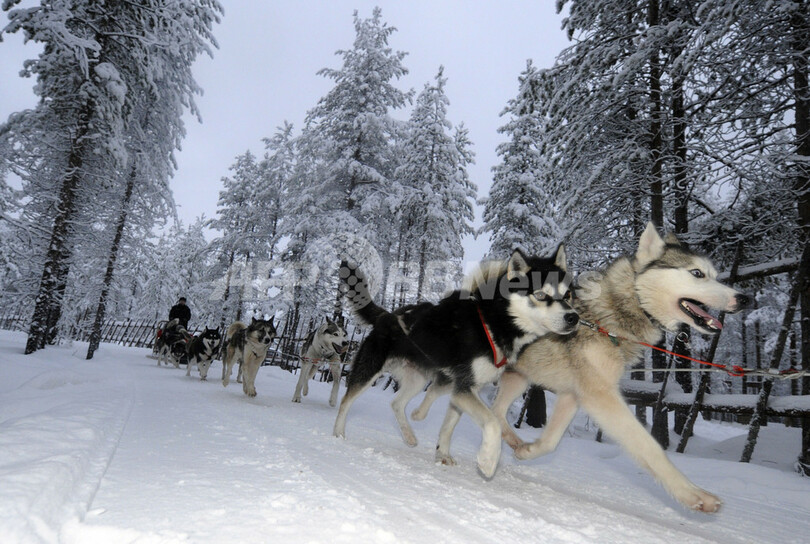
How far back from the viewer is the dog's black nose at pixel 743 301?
319 cm

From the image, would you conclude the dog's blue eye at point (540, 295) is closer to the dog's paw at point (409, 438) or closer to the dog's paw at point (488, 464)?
the dog's paw at point (488, 464)

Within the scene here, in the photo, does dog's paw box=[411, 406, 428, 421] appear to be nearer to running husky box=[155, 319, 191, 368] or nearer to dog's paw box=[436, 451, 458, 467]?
dog's paw box=[436, 451, 458, 467]

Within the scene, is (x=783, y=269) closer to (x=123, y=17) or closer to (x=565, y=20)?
(x=565, y=20)

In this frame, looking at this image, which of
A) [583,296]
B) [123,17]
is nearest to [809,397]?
[583,296]

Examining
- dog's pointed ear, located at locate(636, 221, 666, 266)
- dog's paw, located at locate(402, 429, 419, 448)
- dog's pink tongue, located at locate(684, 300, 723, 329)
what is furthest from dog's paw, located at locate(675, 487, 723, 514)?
dog's paw, located at locate(402, 429, 419, 448)

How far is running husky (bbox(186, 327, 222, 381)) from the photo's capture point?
1131 cm

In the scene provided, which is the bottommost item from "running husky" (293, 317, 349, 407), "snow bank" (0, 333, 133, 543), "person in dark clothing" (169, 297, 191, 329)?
"snow bank" (0, 333, 133, 543)

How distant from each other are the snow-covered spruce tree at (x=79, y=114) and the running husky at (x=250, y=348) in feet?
18.1

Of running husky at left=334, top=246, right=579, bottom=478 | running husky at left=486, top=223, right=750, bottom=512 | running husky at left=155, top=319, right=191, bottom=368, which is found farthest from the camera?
running husky at left=155, top=319, right=191, bottom=368

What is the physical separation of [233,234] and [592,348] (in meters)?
26.4

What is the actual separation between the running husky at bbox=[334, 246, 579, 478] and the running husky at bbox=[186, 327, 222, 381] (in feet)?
26.0

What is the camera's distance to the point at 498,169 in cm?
1809

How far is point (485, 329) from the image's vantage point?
13.0 ft

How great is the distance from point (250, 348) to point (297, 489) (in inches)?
268
